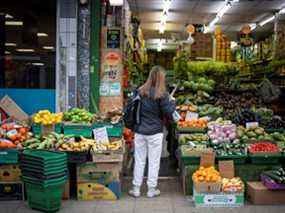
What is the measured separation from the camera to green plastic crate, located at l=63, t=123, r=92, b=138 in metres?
7.37

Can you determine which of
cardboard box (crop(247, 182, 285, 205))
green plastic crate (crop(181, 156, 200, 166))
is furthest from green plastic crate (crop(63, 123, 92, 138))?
cardboard box (crop(247, 182, 285, 205))

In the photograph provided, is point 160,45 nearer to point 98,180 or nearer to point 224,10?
point 224,10

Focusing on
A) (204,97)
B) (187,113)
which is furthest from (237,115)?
(204,97)

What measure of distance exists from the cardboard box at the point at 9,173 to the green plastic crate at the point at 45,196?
510mm

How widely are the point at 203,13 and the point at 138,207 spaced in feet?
41.1

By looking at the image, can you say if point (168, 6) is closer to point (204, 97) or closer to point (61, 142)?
point (204, 97)

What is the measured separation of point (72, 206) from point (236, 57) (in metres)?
15.4

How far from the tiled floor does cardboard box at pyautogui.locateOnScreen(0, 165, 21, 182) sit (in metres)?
0.33

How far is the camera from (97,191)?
666 centimetres

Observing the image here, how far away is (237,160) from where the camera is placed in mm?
7043

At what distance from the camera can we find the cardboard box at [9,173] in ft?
21.7

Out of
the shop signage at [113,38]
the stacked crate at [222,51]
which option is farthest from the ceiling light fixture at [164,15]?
the shop signage at [113,38]

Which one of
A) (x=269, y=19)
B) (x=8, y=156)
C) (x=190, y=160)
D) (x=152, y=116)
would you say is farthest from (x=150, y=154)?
(x=269, y=19)

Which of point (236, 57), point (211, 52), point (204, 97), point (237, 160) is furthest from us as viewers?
point (236, 57)
